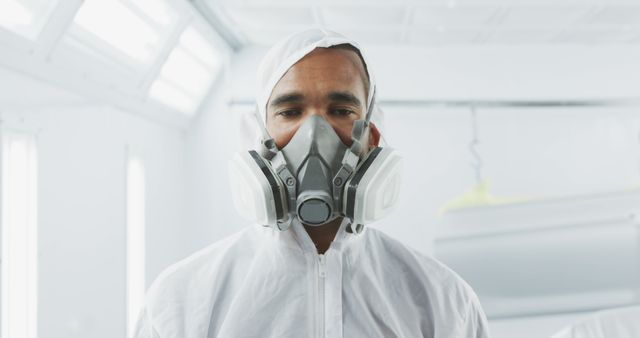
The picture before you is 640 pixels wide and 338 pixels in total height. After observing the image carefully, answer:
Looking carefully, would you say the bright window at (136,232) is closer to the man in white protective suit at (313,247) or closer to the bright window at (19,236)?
the bright window at (19,236)

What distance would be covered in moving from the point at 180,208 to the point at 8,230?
1640mm

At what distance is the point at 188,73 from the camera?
10.7 ft

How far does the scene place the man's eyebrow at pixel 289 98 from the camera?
1.02 metres

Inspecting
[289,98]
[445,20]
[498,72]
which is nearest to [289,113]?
[289,98]

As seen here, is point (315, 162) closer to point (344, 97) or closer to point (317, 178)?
point (317, 178)

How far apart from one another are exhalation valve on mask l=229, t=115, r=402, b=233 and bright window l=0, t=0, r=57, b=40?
3.68ft

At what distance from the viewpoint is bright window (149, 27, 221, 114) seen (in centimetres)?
303

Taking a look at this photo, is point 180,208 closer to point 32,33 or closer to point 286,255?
point 32,33

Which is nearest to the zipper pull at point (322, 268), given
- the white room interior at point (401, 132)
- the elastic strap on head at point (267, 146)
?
the elastic strap on head at point (267, 146)

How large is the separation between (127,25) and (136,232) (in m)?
0.99

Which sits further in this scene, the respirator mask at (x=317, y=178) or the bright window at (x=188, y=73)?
the bright window at (x=188, y=73)

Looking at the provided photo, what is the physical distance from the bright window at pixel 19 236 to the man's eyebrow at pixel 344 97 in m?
1.18

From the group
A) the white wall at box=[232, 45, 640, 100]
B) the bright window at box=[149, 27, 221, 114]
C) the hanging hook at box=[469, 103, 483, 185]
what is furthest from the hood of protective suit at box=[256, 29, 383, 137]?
the white wall at box=[232, 45, 640, 100]

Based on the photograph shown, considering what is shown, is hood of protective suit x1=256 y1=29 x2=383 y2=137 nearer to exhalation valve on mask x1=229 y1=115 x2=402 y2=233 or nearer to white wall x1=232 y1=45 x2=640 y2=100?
exhalation valve on mask x1=229 y1=115 x2=402 y2=233
